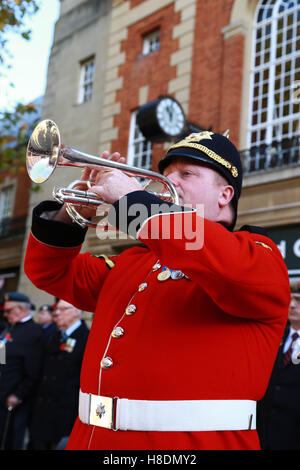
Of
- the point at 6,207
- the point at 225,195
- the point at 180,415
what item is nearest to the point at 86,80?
the point at 6,207

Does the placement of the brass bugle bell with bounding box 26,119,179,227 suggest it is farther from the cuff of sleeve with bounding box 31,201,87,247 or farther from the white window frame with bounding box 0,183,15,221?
the white window frame with bounding box 0,183,15,221

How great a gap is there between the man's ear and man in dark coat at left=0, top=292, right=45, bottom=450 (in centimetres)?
535

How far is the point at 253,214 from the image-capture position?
31.5ft

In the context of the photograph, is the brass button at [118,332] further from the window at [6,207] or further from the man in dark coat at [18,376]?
the window at [6,207]

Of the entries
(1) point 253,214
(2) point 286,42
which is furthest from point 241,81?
(1) point 253,214

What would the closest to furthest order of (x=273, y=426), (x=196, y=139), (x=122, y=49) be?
(x=196, y=139), (x=273, y=426), (x=122, y=49)

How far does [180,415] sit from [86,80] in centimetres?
1406

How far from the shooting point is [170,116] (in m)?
10.0

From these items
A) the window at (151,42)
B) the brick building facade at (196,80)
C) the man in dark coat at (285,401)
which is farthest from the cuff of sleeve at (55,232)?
the window at (151,42)

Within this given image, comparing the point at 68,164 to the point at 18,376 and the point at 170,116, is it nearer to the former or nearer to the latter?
the point at 18,376

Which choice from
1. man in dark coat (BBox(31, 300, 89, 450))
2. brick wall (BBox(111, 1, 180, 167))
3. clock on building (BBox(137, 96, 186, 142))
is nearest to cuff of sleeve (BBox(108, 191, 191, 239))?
man in dark coat (BBox(31, 300, 89, 450))

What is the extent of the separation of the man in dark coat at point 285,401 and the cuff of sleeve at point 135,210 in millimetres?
3817

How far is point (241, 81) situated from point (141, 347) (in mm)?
9474
